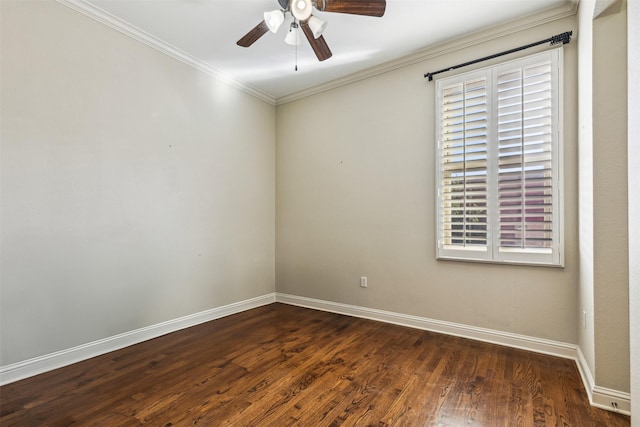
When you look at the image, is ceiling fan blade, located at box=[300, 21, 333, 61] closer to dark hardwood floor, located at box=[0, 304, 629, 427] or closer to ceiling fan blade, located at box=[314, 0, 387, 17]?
ceiling fan blade, located at box=[314, 0, 387, 17]

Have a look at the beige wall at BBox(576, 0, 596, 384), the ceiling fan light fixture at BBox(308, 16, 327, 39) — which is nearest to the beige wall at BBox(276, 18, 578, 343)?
the beige wall at BBox(576, 0, 596, 384)

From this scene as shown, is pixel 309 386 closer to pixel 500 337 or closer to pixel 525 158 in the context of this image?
pixel 500 337

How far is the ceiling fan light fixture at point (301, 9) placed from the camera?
7.18ft

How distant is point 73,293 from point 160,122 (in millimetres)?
1752

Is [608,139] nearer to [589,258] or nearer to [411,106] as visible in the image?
[589,258]

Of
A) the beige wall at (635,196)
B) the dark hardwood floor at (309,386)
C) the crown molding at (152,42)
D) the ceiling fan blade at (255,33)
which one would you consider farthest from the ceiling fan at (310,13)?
the dark hardwood floor at (309,386)

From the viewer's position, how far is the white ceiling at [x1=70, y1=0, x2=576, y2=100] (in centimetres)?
267

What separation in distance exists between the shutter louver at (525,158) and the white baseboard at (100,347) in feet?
10.5

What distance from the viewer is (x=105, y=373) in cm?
244

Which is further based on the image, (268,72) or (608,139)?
(268,72)

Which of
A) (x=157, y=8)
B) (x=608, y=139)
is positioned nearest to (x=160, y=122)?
(x=157, y=8)

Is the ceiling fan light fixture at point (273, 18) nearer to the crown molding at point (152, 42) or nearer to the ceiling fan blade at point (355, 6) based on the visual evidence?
the ceiling fan blade at point (355, 6)

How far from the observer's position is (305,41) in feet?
10.4

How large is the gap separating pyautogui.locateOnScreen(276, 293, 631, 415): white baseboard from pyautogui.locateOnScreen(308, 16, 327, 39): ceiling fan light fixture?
9.43 feet
